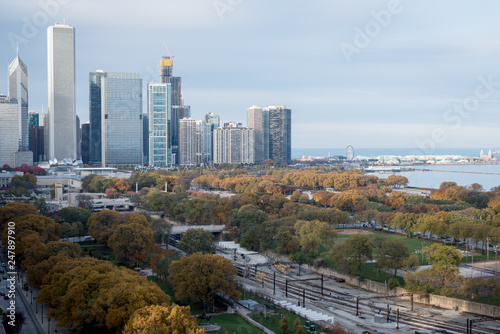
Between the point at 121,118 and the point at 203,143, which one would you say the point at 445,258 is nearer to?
the point at 121,118

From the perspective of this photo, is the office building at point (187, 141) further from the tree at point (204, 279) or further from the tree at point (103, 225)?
the tree at point (204, 279)

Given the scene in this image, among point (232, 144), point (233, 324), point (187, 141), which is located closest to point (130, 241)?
point (233, 324)

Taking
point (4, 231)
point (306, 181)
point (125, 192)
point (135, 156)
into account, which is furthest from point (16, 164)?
point (4, 231)

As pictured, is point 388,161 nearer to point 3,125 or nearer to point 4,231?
point 3,125

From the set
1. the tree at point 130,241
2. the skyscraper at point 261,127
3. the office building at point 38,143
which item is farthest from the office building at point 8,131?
the tree at point 130,241

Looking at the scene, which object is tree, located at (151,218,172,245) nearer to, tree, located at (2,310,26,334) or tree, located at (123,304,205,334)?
tree, located at (2,310,26,334)

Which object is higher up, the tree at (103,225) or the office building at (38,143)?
the office building at (38,143)

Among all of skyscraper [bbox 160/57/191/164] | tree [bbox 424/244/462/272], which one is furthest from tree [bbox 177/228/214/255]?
skyscraper [bbox 160/57/191/164]
